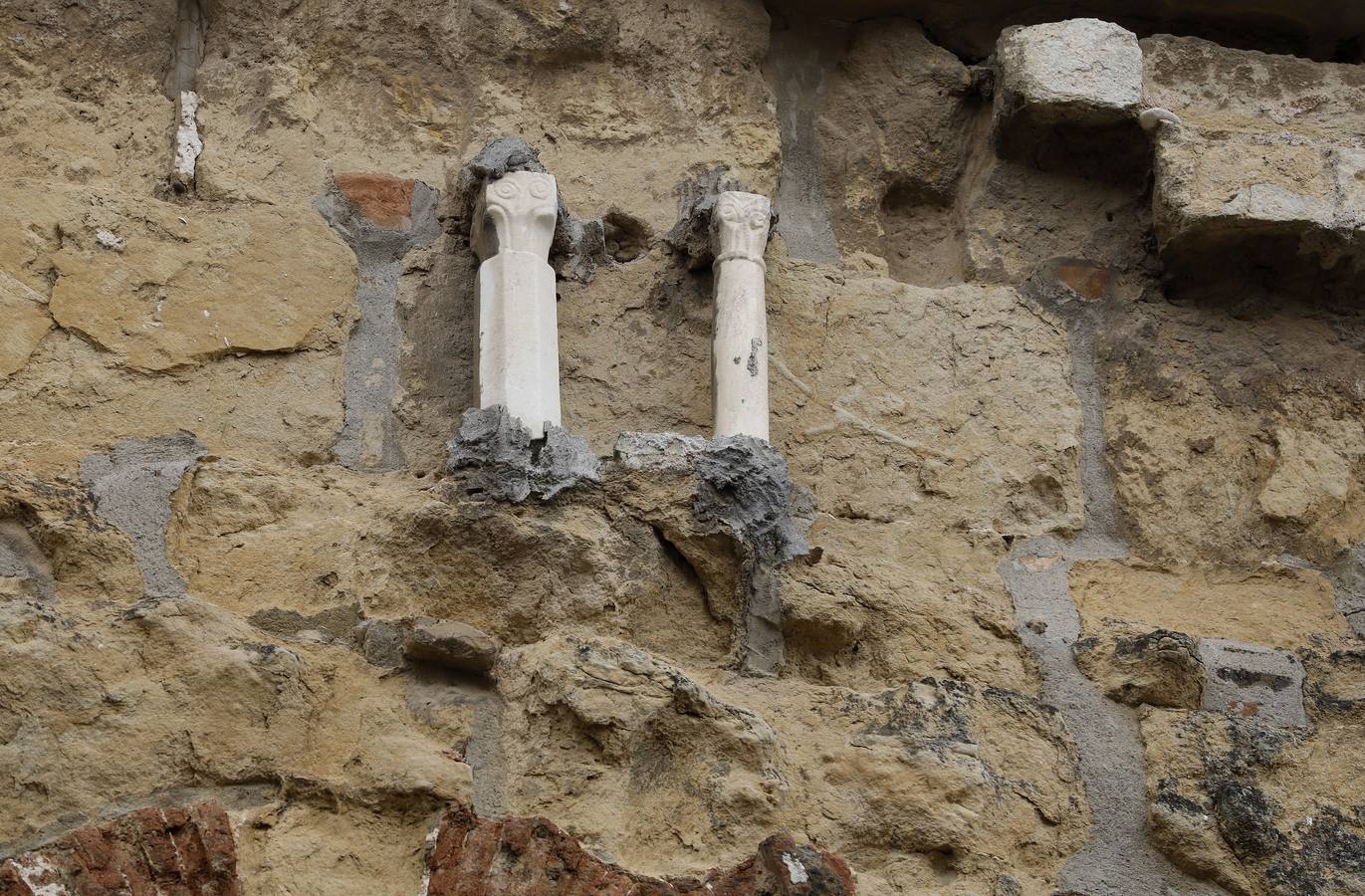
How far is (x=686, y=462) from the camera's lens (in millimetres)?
3160

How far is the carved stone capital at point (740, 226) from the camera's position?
3.42m

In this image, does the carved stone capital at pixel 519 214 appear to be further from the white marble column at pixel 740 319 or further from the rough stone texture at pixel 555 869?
the rough stone texture at pixel 555 869

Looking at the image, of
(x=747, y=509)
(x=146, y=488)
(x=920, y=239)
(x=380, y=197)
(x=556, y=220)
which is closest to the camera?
(x=146, y=488)

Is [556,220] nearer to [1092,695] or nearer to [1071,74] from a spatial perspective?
[1071,74]

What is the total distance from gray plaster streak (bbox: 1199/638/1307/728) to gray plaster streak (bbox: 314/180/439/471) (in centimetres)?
129

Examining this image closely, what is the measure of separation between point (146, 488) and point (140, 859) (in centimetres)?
62

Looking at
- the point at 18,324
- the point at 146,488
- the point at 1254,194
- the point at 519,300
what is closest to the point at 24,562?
the point at 146,488

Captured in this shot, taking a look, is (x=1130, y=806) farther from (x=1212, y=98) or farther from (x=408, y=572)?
(x=1212, y=98)

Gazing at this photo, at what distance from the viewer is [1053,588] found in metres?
3.36

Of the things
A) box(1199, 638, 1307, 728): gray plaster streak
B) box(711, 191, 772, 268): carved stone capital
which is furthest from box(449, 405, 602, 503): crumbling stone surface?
box(1199, 638, 1307, 728): gray plaster streak

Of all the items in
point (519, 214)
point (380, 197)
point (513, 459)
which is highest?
point (380, 197)

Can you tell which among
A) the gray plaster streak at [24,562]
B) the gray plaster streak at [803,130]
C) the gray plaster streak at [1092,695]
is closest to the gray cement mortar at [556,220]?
the gray plaster streak at [803,130]

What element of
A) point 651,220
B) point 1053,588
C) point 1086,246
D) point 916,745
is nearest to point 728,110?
point 651,220

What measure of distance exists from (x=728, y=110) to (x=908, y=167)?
13.7 inches
